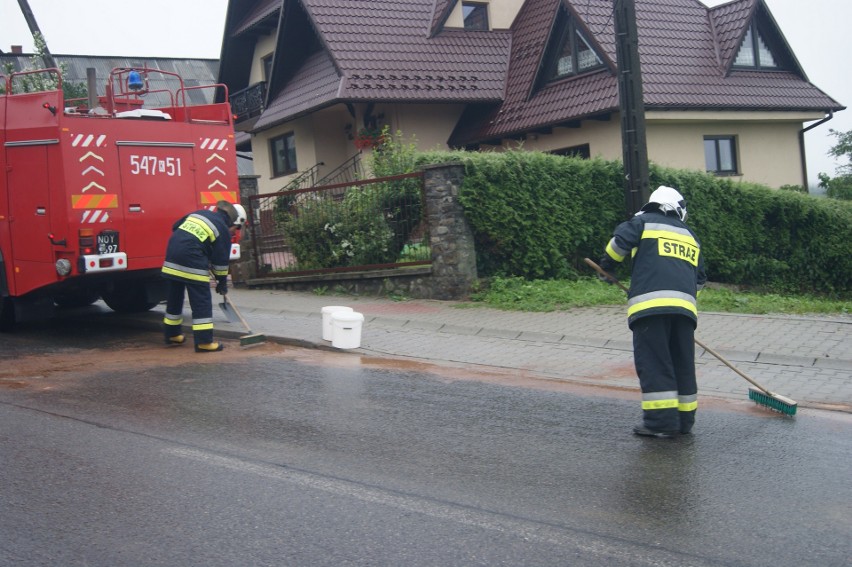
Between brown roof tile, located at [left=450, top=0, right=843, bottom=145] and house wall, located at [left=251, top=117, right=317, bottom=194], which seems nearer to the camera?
brown roof tile, located at [left=450, top=0, right=843, bottom=145]

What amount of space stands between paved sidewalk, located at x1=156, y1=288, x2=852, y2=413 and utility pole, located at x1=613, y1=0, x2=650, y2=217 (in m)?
1.70

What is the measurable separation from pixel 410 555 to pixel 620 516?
1231 millimetres

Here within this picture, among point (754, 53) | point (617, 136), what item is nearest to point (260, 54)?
point (617, 136)

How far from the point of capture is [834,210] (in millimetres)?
16688

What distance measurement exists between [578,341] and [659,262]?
12.3ft

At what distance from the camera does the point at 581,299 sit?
39.2 ft

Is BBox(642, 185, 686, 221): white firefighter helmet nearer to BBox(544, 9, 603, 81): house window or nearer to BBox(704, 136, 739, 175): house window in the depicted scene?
BBox(544, 9, 603, 81): house window

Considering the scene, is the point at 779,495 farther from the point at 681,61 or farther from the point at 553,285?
the point at 681,61

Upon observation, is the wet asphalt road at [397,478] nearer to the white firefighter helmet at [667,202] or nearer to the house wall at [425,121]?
the white firefighter helmet at [667,202]

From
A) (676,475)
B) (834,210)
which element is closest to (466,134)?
(834,210)

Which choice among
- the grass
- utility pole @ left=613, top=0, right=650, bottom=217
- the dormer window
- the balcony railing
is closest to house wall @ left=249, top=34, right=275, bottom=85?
the balcony railing

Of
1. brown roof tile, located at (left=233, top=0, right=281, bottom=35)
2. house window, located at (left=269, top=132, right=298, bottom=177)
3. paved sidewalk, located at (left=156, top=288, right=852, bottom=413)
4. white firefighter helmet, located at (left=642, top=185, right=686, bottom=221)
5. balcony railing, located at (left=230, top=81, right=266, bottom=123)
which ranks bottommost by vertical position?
paved sidewalk, located at (left=156, top=288, right=852, bottom=413)

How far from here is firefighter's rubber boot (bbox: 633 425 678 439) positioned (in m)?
6.06

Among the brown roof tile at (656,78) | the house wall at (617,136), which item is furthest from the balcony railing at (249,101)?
the brown roof tile at (656,78)
